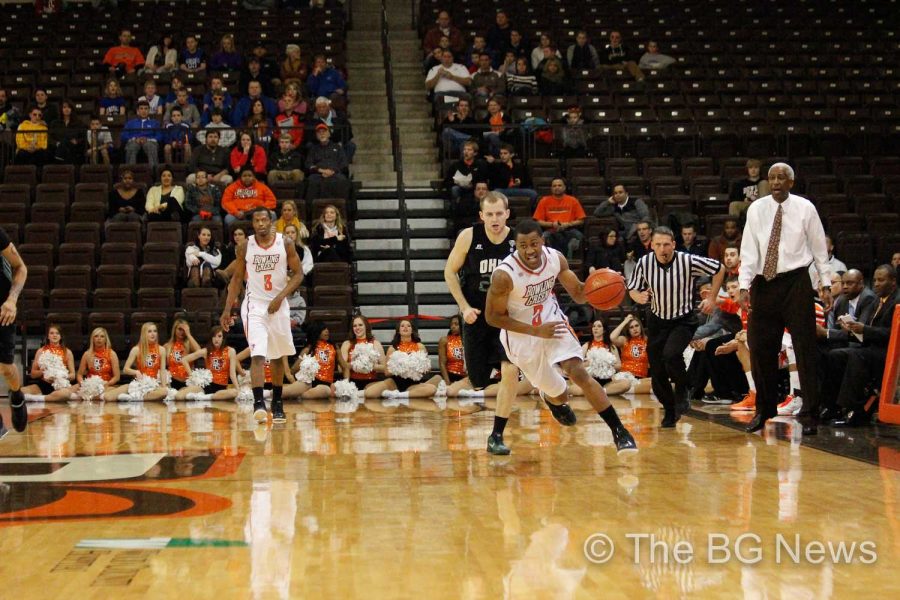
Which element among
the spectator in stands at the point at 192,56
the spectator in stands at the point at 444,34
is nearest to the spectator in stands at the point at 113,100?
the spectator in stands at the point at 192,56

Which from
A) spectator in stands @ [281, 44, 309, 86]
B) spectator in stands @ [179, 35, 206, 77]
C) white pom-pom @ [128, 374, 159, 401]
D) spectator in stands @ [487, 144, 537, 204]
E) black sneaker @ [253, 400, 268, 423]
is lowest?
white pom-pom @ [128, 374, 159, 401]

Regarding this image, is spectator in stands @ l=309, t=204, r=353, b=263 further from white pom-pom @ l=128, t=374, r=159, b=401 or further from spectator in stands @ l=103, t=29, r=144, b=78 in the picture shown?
spectator in stands @ l=103, t=29, r=144, b=78

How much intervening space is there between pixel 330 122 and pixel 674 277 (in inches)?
359

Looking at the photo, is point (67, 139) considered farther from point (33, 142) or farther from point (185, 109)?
point (185, 109)

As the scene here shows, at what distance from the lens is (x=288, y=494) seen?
565 centimetres

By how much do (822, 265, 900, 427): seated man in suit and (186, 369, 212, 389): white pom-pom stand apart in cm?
678

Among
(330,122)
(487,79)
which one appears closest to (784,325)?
(330,122)

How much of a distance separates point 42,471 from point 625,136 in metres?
11.7

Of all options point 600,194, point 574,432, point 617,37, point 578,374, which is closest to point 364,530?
point 578,374

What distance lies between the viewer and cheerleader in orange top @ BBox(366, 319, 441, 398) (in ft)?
41.0

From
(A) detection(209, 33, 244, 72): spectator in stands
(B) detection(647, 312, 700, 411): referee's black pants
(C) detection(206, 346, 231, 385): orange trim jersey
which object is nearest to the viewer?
(B) detection(647, 312, 700, 411): referee's black pants

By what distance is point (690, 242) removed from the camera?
13703 millimetres

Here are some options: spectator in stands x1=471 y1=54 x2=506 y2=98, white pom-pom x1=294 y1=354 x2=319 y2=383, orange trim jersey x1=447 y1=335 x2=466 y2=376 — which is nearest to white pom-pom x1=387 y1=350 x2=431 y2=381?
orange trim jersey x1=447 y1=335 x2=466 y2=376

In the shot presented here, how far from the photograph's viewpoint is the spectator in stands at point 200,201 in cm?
1491
